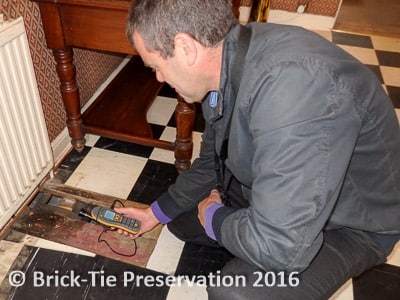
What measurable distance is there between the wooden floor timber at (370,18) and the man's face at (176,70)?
91.5 inches

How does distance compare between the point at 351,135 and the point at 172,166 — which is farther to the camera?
the point at 172,166

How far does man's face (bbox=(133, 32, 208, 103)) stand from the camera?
1.98 ft

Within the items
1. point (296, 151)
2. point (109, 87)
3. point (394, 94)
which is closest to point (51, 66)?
point (109, 87)

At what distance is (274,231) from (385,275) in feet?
2.16

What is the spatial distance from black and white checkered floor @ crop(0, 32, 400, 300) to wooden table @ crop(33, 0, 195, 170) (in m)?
0.07

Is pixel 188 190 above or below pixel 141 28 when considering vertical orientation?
below

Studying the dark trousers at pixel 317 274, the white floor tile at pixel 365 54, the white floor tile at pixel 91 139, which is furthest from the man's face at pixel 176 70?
the white floor tile at pixel 365 54

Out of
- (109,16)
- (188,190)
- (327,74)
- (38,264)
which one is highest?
(327,74)

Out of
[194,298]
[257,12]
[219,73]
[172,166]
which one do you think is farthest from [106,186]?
[257,12]

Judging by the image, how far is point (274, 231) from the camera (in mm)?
570

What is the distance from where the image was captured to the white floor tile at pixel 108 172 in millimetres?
1249

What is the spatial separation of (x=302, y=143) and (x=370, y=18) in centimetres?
284

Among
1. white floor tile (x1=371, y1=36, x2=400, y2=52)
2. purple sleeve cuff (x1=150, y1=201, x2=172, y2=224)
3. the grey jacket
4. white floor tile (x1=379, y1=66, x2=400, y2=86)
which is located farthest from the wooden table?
white floor tile (x1=371, y1=36, x2=400, y2=52)

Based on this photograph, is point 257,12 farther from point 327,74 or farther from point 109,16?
point 327,74
